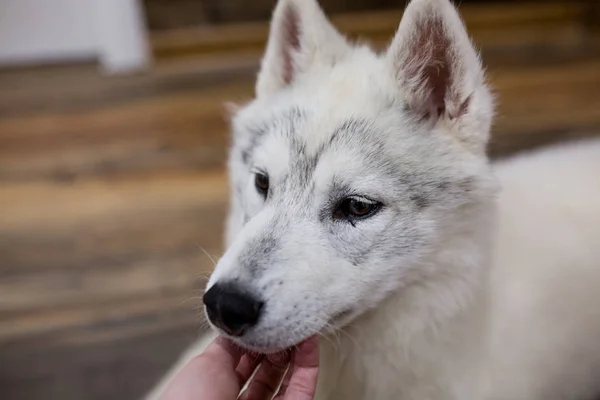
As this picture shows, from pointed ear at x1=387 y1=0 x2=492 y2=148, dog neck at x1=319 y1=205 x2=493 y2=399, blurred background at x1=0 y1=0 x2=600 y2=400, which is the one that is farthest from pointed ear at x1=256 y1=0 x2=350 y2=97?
blurred background at x1=0 y1=0 x2=600 y2=400

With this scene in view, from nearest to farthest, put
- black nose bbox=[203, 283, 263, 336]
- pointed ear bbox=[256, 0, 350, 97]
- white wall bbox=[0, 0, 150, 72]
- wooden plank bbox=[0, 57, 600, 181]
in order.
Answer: black nose bbox=[203, 283, 263, 336] < pointed ear bbox=[256, 0, 350, 97] < wooden plank bbox=[0, 57, 600, 181] < white wall bbox=[0, 0, 150, 72]

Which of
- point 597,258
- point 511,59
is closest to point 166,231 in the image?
point 597,258

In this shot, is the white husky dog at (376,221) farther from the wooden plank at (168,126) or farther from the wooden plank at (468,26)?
the wooden plank at (468,26)

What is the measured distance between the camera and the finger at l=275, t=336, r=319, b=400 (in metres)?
1.05

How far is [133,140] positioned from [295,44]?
5.70 ft

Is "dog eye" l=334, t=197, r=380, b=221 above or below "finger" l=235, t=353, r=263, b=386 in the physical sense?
above

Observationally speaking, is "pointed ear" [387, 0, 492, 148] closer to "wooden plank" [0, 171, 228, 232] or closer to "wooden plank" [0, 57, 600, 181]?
"wooden plank" [0, 171, 228, 232]

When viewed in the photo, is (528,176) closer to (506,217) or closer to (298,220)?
(506,217)

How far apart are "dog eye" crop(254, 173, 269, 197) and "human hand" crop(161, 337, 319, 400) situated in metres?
0.29

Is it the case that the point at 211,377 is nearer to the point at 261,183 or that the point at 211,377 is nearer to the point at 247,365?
the point at 247,365

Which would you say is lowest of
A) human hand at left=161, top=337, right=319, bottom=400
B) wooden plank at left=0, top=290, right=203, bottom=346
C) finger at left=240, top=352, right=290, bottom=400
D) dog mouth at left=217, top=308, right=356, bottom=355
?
wooden plank at left=0, top=290, right=203, bottom=346

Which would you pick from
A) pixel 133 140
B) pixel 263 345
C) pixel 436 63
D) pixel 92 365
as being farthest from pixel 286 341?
pixel 133 140

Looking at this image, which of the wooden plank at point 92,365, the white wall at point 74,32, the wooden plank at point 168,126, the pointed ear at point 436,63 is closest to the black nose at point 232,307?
the pointed ear at point 436,63

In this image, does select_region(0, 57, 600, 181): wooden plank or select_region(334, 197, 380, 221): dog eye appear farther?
select_region(0, 57, 600, 181): wooden plank
